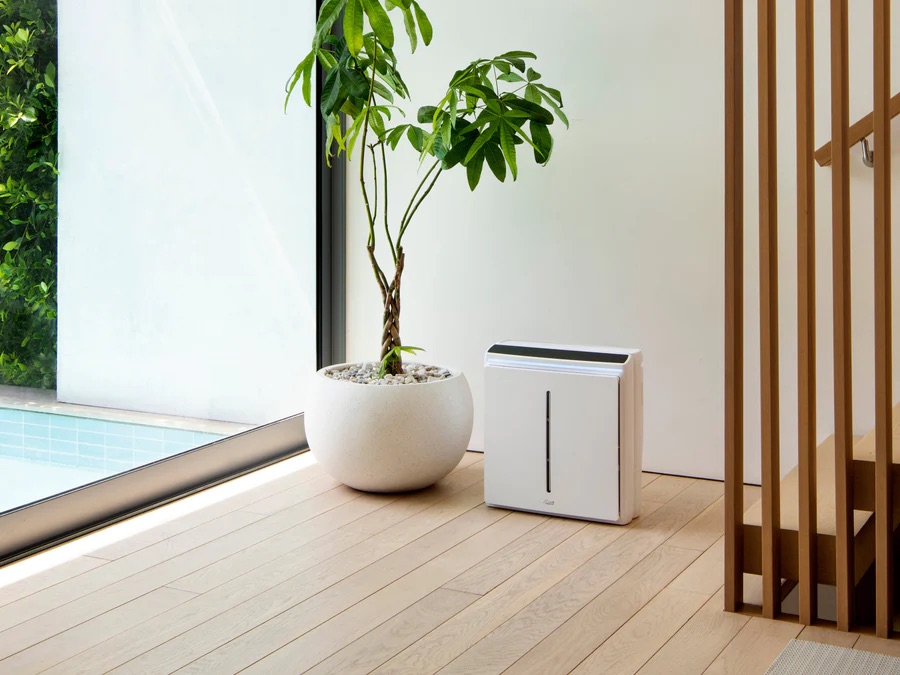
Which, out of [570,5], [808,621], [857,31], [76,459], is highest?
[570,5]

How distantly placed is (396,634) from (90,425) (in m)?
1.18

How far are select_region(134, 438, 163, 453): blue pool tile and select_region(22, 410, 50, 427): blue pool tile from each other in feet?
1.10

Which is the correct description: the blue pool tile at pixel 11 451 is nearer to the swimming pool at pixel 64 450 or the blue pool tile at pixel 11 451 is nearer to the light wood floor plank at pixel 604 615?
the swimming pool at pixel 64 450

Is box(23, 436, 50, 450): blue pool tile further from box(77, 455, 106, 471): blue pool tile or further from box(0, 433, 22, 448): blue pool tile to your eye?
box(77, 455, 106, 471): blue pool tile

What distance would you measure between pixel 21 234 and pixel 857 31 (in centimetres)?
226

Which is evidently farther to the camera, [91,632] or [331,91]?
[331,91]

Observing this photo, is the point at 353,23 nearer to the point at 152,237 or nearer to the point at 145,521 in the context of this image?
the point at 152,237

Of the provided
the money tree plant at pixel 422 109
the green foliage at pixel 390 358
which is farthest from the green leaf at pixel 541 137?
the green foliage at pixel 390 358

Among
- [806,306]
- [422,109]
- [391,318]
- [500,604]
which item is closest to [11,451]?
[391,318]

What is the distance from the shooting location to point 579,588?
2.13m

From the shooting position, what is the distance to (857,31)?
270 cm

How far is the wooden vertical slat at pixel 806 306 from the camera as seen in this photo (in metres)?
1.82

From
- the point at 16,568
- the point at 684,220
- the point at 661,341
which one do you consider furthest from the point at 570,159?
the point at 16,568

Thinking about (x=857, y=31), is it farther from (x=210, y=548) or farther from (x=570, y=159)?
(x=210, y=548)
